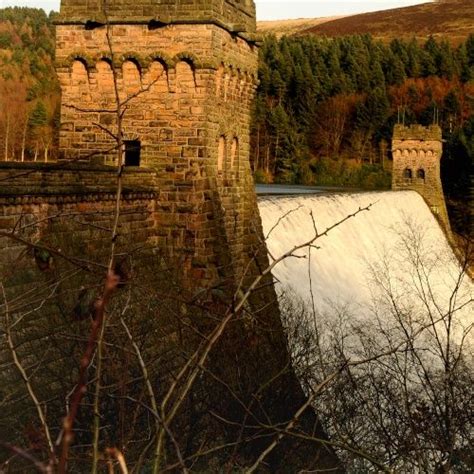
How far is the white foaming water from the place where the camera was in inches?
761

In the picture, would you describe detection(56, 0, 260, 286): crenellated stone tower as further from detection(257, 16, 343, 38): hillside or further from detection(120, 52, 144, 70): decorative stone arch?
detection(257, 16, 343, 38): hillside

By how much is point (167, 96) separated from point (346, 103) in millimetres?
64798

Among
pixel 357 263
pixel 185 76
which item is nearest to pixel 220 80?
pixel 185 76

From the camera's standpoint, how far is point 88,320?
9.86m

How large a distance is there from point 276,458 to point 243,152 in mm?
5346

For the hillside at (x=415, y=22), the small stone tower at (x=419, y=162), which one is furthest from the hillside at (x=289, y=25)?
the small stone tower at (x=419, y=162)

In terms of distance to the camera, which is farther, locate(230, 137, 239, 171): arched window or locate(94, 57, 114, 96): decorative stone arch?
locate(230, 137, 239, 171): arched window

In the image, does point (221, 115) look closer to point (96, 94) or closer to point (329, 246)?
point (96, 94)

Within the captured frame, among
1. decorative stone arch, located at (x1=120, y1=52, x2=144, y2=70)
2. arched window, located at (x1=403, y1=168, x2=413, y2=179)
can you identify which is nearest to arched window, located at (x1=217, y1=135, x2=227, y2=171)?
decorative stone arch, located at (x1=120, y1=52, x2=144, y2=70)

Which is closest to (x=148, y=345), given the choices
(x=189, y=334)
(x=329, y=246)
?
(x=189, y=334)

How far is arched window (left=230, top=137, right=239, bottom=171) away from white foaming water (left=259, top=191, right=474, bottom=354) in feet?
4.64

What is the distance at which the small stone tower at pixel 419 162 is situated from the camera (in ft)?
139

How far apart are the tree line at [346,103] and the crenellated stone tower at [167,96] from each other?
48401 mm

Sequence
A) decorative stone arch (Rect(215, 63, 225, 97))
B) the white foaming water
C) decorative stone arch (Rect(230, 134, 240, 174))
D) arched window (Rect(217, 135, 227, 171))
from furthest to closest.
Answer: the white foaming water, decorative stone arch (Rect(230, 134, 240, 174)), arched window (Rect(217, 135, 227, 171)), decorative stone arch (Rect(215, 63, 225, 97))
